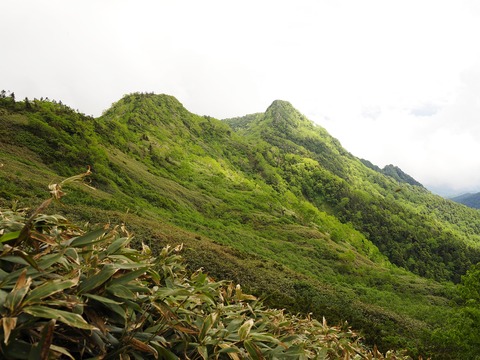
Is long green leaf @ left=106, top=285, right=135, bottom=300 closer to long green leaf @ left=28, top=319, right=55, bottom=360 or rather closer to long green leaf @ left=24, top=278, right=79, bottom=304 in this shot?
long green leaf @ left=24, top=278, right=79, bottom=304

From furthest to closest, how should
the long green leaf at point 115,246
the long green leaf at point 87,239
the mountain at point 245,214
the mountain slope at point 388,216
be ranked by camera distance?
the mountain slope at point 388,216 → the mountain at point 245,214 → the long green leaf at point 115,246 → the long green leaf at point 87,239

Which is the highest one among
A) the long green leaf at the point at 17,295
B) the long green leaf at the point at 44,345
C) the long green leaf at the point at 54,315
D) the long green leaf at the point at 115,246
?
the long green leaf at the point at 115,246

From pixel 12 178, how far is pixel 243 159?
278 ft

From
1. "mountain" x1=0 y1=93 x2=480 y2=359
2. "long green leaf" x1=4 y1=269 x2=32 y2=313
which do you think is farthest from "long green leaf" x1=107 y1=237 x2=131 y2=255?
"mountain" x1=0 y1=93 x2=480 y2=359

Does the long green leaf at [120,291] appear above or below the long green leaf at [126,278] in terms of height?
below

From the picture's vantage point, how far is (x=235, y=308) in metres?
2.91

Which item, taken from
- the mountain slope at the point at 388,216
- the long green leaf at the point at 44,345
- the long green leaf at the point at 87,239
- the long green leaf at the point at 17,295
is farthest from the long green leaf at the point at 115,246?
the mountain slope at the point at 388,216

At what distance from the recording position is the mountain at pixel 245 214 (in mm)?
17750

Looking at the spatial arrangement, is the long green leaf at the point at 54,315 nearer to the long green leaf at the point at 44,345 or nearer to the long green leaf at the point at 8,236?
the long green leaf at the point at 44,345

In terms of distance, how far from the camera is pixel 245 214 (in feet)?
174

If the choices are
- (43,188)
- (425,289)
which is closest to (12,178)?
(43,188)

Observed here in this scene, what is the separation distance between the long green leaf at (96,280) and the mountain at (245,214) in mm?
2173

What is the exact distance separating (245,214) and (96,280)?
170 ft

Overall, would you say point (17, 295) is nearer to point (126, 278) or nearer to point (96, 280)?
point (96, 280)
